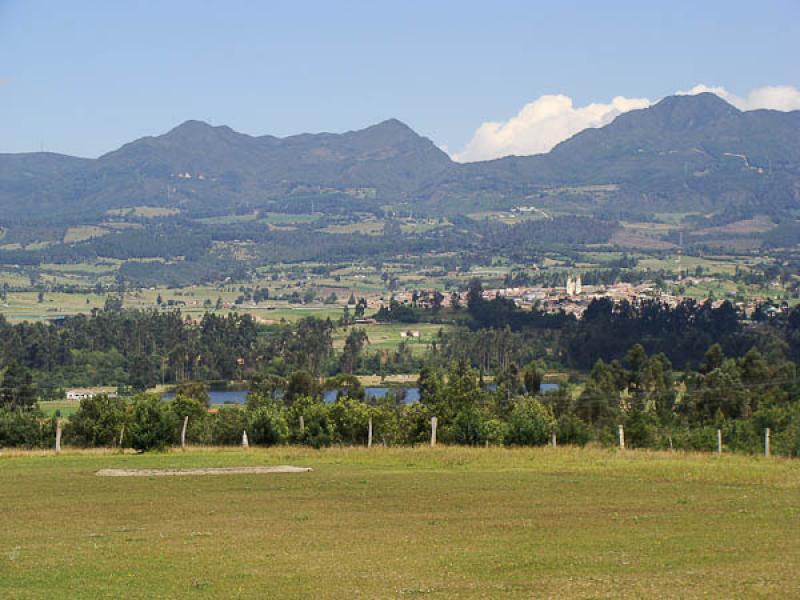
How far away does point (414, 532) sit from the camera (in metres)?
21.4

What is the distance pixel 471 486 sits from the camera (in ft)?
96.0

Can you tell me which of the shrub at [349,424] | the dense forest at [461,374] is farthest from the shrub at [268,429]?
the shrub at [349,424]

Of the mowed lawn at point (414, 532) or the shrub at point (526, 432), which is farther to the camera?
the shrub at point (526, 432)

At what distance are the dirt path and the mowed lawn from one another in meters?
1.03

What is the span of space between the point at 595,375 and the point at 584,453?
5761cm

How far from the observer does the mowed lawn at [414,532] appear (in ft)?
53.9

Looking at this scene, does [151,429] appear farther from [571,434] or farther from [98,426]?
[571,434]

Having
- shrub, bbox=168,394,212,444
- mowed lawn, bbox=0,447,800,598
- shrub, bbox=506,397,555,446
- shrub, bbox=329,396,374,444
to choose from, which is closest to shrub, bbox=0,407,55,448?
shrub, bbox=168,394,212,444

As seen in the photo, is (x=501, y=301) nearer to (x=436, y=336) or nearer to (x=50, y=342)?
(x=436, y=336)

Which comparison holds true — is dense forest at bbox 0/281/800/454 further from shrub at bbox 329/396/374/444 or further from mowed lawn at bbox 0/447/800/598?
mowed lawn at bbox 0/447/800/598

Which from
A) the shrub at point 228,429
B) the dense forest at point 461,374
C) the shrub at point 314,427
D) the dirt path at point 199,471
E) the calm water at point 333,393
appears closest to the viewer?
the dirt path at point 199,471

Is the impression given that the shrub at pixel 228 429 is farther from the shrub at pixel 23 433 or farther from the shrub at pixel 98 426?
the shrub at pixel 23 433

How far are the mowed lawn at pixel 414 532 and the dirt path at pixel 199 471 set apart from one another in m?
1.03

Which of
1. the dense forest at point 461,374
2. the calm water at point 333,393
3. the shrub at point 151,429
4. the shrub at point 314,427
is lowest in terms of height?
the calm water at point 333,393
